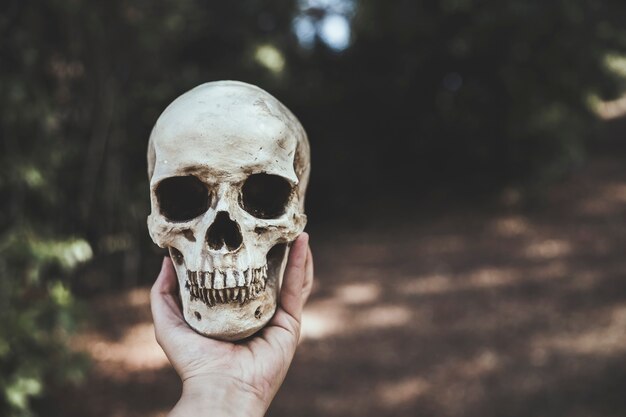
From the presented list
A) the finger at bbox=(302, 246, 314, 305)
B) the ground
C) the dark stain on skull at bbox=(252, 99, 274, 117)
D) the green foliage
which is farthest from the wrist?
the ground

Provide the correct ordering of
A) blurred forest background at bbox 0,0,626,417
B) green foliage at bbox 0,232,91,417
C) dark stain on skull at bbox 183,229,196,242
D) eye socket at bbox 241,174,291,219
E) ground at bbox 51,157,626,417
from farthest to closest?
ground at bbox 51,157,626,417 < blurred forest background at bbox 0,0,626,417 < green foliage at bbox 0,232,91,417 < eye socket at bbox 241,174,291,219 < dark stain on skull at bbox 183,229,196,242

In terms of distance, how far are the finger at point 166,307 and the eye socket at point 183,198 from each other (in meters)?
0.19

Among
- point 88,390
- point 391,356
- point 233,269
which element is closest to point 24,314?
point 88,390

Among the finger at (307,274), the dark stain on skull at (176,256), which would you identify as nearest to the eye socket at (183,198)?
the dark stain on skull at (176,256)

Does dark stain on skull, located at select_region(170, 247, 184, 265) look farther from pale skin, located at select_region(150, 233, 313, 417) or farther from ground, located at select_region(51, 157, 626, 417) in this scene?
ground, located at select_region(51, 157, 626, 417)

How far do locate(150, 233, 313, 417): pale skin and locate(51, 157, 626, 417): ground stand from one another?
2264mm

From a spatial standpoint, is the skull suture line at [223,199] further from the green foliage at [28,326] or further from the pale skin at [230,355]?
the green foliage at [28,326]

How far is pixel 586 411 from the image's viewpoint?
3721mm

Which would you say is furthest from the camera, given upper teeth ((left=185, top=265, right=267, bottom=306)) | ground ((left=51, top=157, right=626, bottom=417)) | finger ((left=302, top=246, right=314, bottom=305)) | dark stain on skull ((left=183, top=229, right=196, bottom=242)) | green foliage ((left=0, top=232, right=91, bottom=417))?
ground ((left=51, top=157, right=626, bottom=417))

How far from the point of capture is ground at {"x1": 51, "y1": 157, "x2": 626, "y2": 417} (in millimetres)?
4004

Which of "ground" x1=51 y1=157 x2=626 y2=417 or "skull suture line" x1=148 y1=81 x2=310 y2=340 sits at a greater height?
"ground" x1=51 y1=157 x2=626 y2=417

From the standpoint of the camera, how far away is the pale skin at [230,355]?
157 cm

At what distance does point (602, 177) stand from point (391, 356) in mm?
7600

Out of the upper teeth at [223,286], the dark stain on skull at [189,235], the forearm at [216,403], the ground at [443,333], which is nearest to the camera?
the forearm at [216,403]
